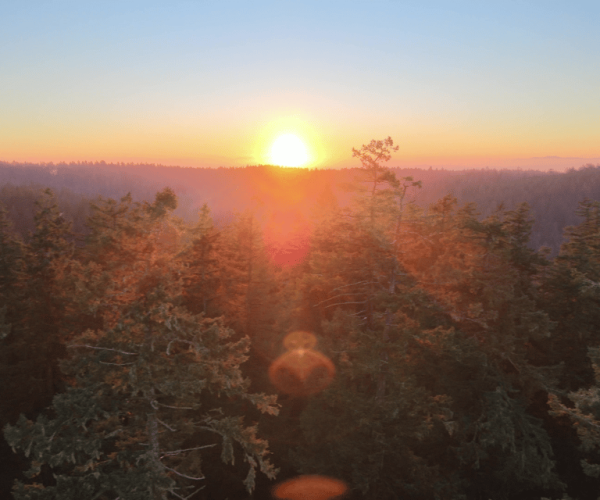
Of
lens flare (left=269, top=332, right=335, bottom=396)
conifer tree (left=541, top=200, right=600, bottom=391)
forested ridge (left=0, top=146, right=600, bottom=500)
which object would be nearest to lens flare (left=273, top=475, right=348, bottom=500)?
forested ridge (left=0, top=146, right=600, bottom=500)

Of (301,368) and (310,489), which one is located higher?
(301,368)

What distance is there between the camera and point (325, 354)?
59.0ft

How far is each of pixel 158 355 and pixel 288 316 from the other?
13351 mm

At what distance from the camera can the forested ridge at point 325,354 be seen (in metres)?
10.4

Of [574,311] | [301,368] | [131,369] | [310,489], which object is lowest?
[310,489]

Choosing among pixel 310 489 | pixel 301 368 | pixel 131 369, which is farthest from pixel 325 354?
pixel 131 369

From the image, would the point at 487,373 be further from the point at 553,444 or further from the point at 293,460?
the point at 293,460

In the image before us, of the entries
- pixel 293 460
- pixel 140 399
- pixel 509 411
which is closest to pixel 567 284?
pixel 509 411

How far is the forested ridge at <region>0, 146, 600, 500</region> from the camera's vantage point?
10391 mm

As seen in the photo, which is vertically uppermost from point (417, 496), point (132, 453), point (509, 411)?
point (132, 453)

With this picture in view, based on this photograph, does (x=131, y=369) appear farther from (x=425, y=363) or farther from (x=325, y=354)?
(x=425, y=363)

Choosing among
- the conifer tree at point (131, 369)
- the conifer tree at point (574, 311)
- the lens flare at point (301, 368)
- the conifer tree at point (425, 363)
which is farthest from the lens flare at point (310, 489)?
the conifer tree at point (574, 311)

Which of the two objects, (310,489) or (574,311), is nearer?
(310,489)

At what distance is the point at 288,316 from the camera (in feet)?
77.7
